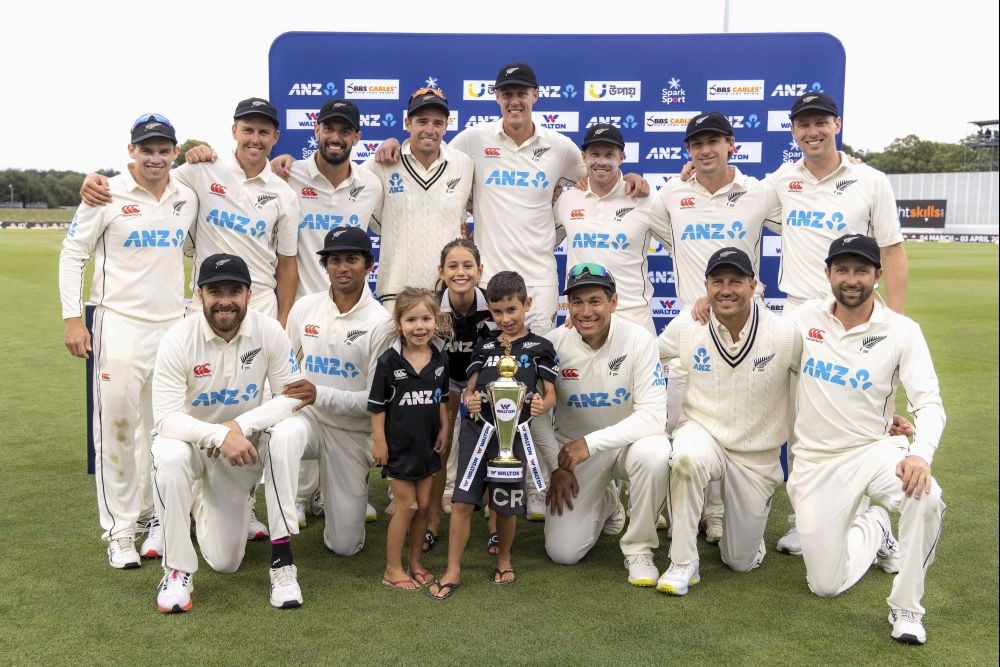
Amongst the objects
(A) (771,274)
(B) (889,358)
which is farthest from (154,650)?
(A) (771,274)

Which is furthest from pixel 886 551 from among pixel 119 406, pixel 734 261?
pixel 119 406

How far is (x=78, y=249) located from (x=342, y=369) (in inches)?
65.0

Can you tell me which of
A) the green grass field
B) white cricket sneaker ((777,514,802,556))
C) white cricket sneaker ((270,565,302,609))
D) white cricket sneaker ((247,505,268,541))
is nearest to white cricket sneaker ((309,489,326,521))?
the green grass field

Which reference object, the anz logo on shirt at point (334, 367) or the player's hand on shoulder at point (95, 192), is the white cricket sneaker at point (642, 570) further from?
the player's hand on shoulder at point (95, 192)

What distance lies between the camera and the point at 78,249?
4.84 meters

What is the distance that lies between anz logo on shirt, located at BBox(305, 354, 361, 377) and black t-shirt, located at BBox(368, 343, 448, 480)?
591 millimetres

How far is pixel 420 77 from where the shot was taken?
713 centimetres

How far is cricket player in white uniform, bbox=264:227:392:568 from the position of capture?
483 cm

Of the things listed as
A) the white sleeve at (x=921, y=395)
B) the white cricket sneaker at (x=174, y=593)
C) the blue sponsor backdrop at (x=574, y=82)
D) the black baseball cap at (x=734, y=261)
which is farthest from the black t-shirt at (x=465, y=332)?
the blue sponsor backdrop at (x=574, y=82)

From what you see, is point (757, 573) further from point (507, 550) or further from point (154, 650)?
point (154, 650)

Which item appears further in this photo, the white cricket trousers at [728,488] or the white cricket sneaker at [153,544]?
the white cricket sneaker at [153,544]

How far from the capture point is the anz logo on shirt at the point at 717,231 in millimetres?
5438

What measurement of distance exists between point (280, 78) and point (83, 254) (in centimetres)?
281

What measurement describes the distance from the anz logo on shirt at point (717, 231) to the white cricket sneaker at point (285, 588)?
3.21 m
